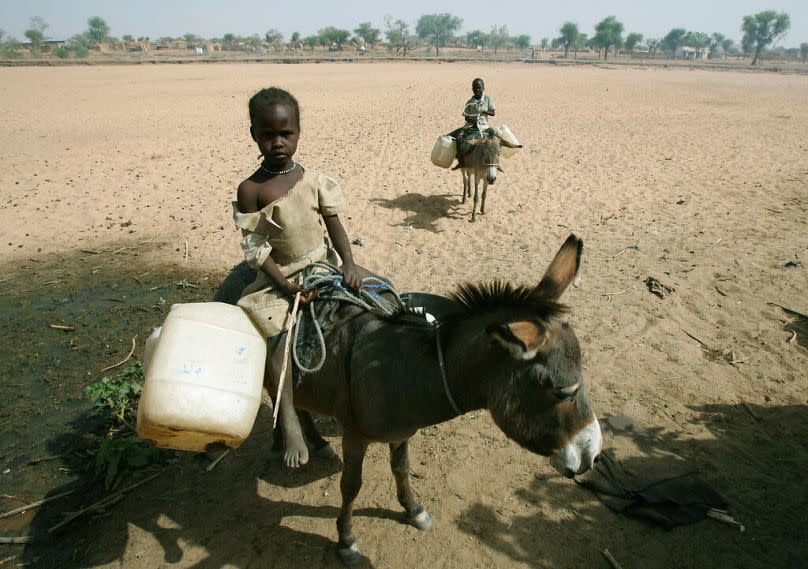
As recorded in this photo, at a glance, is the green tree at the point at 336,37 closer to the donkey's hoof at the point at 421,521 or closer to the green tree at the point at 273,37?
the green tree at the point at 273,37

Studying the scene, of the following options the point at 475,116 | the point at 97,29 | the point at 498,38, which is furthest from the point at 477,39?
the point at 475,116

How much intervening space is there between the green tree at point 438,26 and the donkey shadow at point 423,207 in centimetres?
13380

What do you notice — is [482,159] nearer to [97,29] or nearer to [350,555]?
[350,555]

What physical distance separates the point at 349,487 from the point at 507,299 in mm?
1651

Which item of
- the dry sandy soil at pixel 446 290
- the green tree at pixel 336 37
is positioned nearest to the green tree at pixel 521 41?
the green tree at pixel 336 37

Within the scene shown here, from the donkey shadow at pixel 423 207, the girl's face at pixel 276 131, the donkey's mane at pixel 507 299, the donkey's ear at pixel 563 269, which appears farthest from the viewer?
the donkey shadow at pixel 423 207

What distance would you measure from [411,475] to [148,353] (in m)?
2.13

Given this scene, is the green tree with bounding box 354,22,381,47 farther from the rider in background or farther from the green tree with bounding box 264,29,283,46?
the rider in background

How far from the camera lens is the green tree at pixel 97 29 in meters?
100

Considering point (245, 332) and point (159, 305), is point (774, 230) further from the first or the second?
point (159, 305)

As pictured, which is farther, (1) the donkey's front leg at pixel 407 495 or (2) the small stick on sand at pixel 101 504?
(2) the small stick on sand at pixel 101 504

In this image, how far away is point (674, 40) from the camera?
9731cm

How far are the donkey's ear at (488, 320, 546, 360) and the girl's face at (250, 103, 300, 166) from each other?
1601 mm

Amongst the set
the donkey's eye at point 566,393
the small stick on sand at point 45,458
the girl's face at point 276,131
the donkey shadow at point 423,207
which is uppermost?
the girl's face at point 276,131
